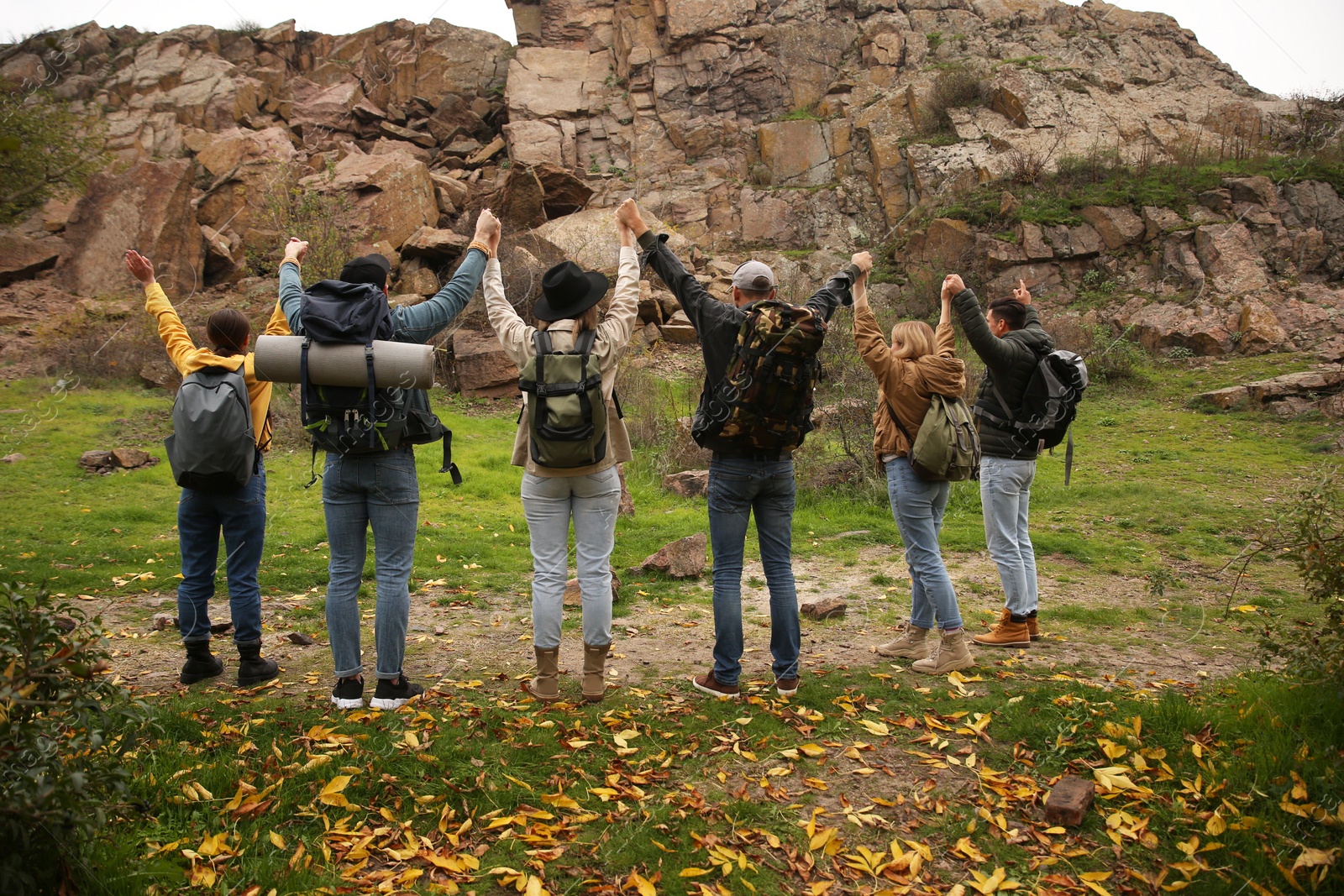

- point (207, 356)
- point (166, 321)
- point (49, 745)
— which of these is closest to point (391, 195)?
point (166, 321)

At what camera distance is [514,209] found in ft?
75.2

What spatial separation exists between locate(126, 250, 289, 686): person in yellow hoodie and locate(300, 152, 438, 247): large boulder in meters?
18.5

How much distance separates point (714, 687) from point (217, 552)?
2.74 metres

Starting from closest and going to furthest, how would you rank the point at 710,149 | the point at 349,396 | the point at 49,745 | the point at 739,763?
the point at 49,745
the point at 739,763
the point at 349,396
the point at 710,149

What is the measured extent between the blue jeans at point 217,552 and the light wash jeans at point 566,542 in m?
1.62

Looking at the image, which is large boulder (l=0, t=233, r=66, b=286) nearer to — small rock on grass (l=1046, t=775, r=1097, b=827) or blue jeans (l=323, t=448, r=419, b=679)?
blue jeans (l=323, t=448, r=419, b=679)

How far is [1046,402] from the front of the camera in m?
5.16

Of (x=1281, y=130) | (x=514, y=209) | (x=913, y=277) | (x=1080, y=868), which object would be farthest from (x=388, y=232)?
(x=1281, y=130)

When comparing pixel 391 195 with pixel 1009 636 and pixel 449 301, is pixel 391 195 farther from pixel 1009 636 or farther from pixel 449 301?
pixel 1009 636

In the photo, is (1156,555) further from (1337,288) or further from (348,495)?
(1337,288)

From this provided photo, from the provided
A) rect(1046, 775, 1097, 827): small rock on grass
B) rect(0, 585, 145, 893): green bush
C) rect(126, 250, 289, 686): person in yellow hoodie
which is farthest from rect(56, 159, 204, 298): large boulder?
rect(1046, 775, 1097, 827): small rock on grass

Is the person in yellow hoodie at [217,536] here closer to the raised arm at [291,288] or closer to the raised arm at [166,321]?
the raised arm at [166,321]

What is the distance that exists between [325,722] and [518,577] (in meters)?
3.76

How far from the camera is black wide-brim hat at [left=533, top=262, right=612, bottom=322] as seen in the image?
4.15 meters
